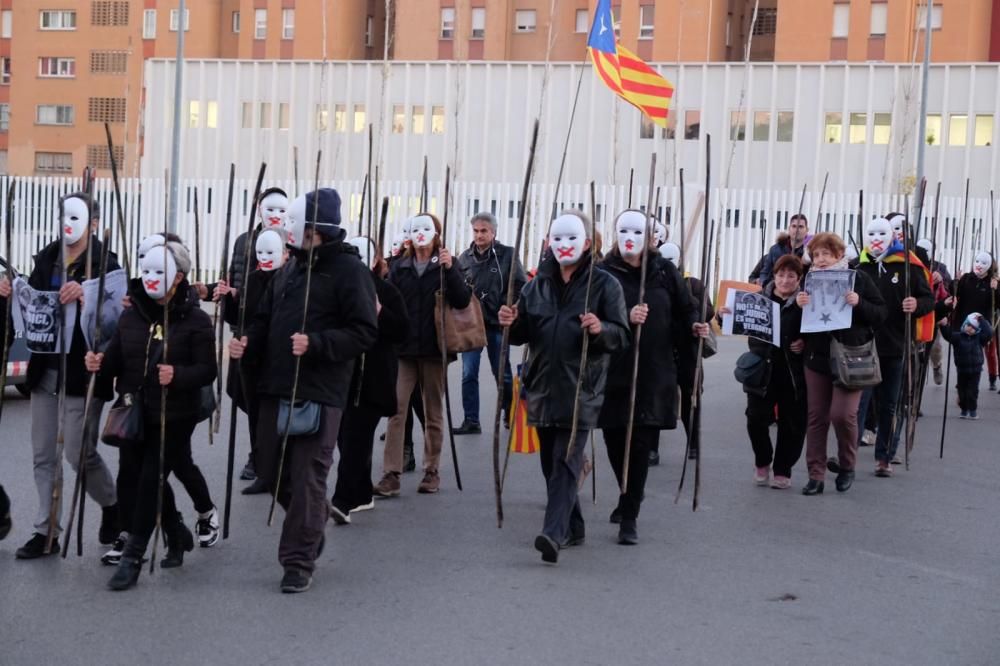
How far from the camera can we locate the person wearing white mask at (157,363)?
6988 mm

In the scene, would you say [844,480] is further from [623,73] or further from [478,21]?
→ [478,21]

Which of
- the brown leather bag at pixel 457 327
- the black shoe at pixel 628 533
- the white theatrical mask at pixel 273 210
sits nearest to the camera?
the black shoe at pixel 628 533

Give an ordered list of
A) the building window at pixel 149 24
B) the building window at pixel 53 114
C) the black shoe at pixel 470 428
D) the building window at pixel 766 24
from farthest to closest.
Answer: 1. the building window at pixel 53 114
2. the building window at pixel 149 24
3. the building window at pixel 766 24
4. the black shoe at pixel 470 428

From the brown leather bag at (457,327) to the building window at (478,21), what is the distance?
5574 cm

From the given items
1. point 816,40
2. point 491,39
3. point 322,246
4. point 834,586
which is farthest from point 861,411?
point 491,39

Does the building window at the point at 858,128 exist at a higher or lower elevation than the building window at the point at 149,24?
lower

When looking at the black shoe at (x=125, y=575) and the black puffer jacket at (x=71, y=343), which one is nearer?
the black shoe at (x=125, y=575)

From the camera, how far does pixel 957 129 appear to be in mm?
48219

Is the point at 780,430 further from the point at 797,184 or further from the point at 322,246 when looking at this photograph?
the point at 797,184

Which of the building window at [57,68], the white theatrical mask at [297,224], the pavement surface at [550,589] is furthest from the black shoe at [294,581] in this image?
the building window at [57,68]

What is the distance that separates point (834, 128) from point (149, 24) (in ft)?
123

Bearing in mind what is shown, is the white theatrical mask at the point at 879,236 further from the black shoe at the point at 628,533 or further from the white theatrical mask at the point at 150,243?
the white theatrical mask at the point at 150,243

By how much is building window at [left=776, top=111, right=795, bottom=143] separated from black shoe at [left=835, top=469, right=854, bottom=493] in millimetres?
40672

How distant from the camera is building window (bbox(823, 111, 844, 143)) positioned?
48969mm
